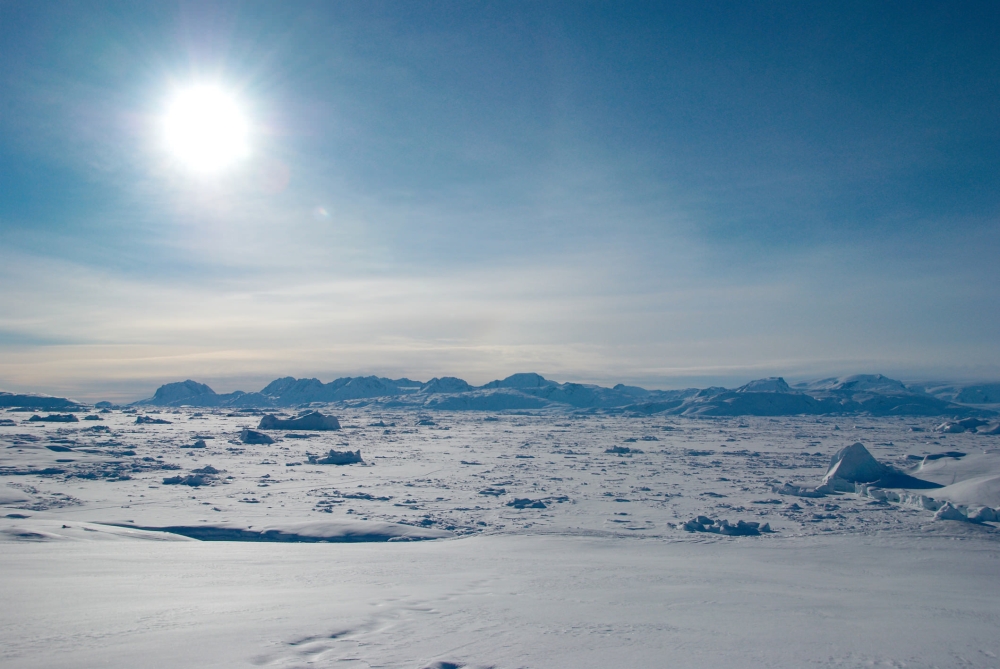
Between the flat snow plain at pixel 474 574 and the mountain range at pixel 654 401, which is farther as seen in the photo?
the mountain range at pixel 654 401

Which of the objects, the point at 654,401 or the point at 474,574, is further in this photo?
the point at 654,401

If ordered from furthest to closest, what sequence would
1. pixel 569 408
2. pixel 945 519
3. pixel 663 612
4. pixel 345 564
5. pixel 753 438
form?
pixel 569 408 → pixel 753 438 → pixel 945 519 → pixel 345 564 → pixel 663 612

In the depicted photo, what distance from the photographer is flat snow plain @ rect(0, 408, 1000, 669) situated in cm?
722

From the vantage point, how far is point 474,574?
12.2 m

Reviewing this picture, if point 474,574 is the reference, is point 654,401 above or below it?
below

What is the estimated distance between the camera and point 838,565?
14602 mm

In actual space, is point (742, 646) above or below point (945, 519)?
above

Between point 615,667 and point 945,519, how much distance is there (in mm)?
18950

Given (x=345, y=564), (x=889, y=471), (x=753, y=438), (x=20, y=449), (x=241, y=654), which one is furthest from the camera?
(x=753, y=438)

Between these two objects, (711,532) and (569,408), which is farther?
(569,408)

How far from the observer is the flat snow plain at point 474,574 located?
7.22 metres

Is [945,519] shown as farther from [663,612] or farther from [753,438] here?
[753,438]

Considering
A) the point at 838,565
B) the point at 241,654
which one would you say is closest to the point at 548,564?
the point at 838,565

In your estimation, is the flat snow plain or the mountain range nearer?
the flat snow plain
